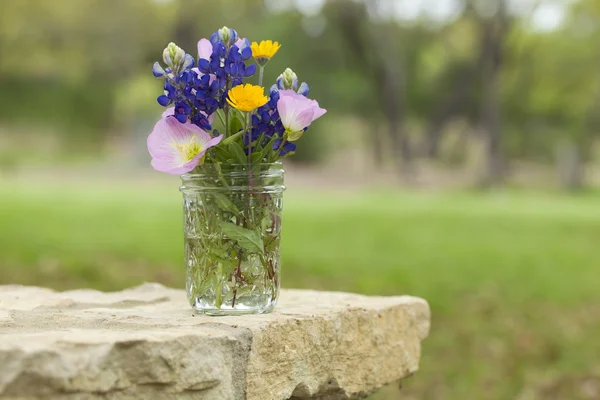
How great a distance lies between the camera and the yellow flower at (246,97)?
5.98ft

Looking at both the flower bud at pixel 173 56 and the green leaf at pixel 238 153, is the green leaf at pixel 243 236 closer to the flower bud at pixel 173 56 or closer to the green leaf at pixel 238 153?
the green leaf at pixel 238 153

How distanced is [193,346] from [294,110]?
64 centimetres

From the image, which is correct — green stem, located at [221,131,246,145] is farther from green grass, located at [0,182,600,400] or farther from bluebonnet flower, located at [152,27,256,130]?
green grass, located at [0,182,600,400]

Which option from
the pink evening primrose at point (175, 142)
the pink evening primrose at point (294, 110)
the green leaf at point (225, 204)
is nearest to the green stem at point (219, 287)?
the green leaf at point (225, 204)

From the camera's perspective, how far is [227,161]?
1966 millimetres

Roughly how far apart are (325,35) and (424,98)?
568 centimetres

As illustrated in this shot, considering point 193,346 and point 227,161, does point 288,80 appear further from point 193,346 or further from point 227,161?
point 193,346

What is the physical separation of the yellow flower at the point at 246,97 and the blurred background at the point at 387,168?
406cm

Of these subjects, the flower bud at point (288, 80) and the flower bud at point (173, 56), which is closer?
the flower bud at point (173, 56)

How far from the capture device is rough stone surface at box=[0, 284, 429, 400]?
143 cm

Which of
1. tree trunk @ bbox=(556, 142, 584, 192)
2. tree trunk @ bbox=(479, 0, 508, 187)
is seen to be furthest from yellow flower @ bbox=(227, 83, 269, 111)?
tree trunk @ bbox=(556, 142, 584, 192)

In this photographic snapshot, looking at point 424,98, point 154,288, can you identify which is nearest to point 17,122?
point 424,98

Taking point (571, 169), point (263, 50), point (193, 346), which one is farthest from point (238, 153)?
point (571, 169)

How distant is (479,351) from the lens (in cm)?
588
